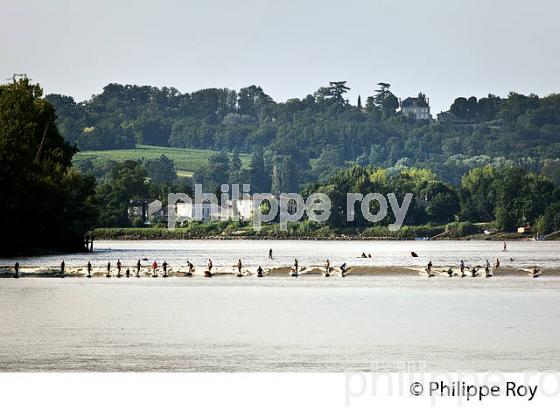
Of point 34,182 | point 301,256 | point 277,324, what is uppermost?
point 34,182

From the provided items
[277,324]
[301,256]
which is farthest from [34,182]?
[277,324]

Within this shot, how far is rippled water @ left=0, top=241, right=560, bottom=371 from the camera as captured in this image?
38.7 m

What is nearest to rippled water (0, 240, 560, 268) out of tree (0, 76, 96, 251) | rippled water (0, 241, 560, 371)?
tree (0, 76, 96, 251)

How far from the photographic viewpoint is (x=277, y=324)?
50.0 meters

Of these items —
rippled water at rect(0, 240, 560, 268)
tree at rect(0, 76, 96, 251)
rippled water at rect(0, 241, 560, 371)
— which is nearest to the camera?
rippled water at rect(0, 241, 560, 371)

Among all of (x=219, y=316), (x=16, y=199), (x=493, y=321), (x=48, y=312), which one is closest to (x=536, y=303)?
(x=493, y=321)

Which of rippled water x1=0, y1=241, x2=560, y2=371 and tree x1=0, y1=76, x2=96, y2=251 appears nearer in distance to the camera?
rippled water x1=0, y1=241, x2=560, y2=371

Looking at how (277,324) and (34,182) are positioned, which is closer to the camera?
(277,324)

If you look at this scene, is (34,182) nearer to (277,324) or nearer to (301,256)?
(301,256)

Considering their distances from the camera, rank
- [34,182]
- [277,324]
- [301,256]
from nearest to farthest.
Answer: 1. [277,324]
2. [34,182]
3. [301,256]

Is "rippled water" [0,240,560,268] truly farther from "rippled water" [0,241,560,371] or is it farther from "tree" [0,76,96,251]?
"rippled water" [0,241,560,371]

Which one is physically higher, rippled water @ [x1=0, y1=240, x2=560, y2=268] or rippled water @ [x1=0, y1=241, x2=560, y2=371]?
rippled water @ [x1=0, y1=240, x2=560, y2=268]

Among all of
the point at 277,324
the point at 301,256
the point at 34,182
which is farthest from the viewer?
the point at 301,256

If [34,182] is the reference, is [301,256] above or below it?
below
